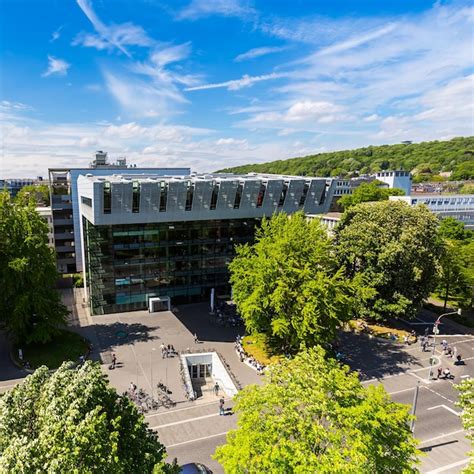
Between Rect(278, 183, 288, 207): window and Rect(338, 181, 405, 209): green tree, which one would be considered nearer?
Rect(278, 183, 288, 207): window

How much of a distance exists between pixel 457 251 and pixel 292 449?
4108 cm

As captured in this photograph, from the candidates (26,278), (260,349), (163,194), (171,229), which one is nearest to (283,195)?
(171,229)

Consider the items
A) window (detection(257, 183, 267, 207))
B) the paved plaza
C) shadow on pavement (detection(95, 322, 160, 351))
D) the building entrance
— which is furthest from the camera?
window (detection(257, 183, 267, 207))

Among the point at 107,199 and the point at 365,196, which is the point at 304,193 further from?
the point at 365,196

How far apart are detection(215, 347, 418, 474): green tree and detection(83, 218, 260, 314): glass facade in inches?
1176

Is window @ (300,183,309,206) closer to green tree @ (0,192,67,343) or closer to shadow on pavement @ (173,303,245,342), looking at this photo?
shadow on pavement @ (173,303,245,342)

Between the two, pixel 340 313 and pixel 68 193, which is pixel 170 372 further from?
pixel 68 193

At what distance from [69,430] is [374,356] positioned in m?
31.0

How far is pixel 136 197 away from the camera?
3728cm

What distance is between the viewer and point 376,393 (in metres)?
16.5

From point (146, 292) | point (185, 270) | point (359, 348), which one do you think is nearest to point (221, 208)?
point (185, 270)

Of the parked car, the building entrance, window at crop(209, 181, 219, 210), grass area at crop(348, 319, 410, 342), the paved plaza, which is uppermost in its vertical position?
window at crop(209, 181, 219, 210)

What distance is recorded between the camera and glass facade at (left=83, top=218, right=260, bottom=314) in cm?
4194

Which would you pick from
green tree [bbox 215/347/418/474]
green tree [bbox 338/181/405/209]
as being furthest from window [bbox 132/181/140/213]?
green tree [bbox 338/181/405/209]
